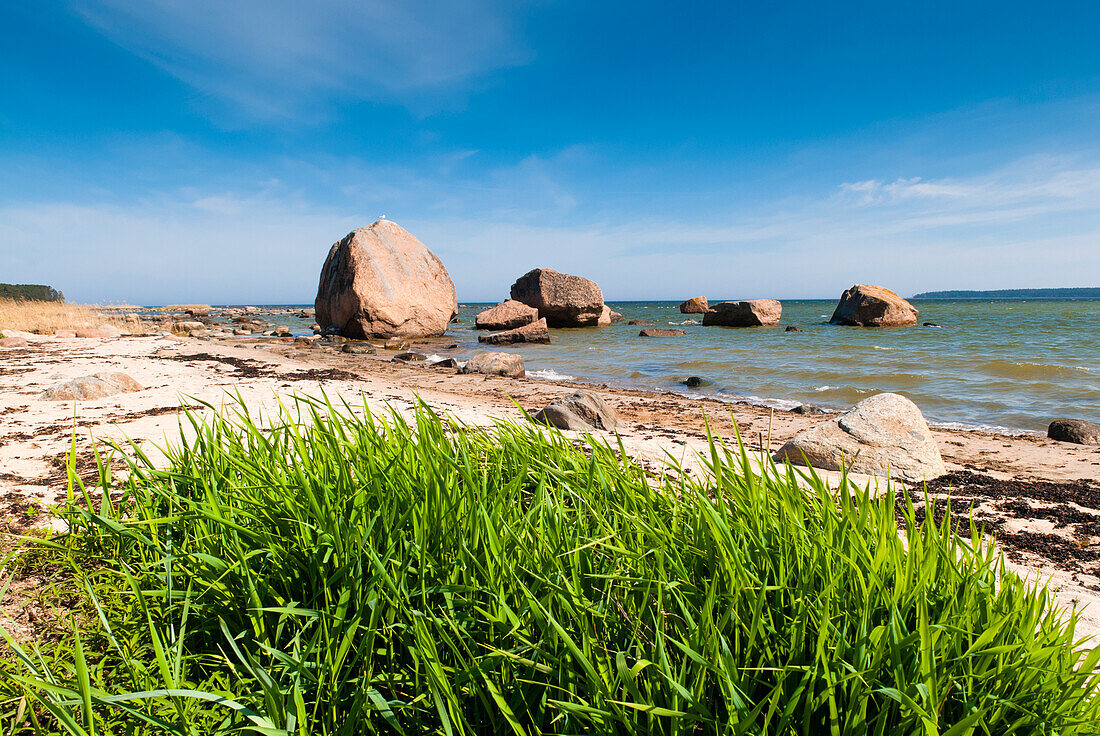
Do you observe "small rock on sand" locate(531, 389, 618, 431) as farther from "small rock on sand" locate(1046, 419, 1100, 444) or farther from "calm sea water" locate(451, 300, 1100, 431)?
"small rock on sand" locate(1046, 419, 1100, 444)

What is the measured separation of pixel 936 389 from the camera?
32.6 ft

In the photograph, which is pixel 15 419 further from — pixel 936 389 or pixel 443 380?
pixel 936 389

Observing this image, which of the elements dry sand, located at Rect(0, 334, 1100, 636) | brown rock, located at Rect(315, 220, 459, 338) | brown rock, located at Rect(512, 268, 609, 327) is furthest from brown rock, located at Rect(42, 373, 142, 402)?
brown rock, located at Rect(512, 268, 609, 327)

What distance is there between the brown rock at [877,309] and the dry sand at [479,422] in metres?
24.2

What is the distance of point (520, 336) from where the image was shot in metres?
20.4

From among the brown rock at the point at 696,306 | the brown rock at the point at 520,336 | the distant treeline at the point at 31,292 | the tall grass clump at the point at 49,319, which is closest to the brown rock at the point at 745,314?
the brown rock at the point at 696,306

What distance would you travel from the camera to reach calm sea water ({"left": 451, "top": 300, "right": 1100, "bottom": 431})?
874cm

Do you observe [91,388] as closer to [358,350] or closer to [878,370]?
[358,350]

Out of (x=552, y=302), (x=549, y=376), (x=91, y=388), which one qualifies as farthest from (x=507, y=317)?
(x=91, y=388)

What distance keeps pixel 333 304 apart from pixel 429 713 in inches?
828

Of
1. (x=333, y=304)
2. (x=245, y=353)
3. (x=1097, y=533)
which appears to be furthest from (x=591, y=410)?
(x=333, y=304)

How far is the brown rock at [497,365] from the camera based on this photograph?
11625 mm

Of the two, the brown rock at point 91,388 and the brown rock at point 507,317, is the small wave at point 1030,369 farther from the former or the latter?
the brown rock at point 507,317

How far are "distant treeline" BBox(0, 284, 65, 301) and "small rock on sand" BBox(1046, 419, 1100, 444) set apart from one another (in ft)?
123
